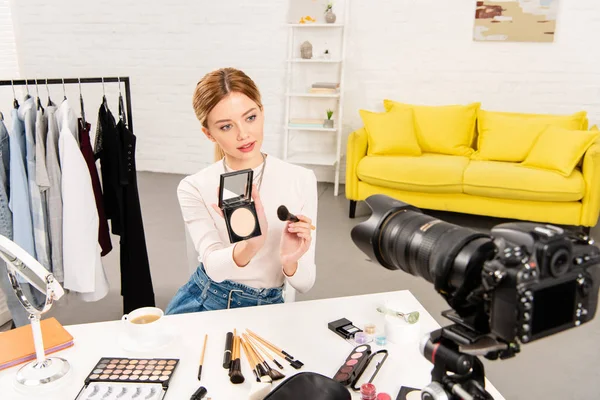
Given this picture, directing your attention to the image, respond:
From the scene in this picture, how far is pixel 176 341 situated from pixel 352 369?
43 cm

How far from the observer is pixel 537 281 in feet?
2.33

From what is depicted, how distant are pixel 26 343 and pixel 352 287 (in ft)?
6.38

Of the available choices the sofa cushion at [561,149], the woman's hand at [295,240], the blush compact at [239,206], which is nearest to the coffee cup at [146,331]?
the blush compact at [239,206]

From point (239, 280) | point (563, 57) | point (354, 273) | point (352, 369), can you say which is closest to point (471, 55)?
point (563, 57)

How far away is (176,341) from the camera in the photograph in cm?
124

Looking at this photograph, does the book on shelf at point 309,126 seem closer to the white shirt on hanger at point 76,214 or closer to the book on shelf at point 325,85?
the book on shelf at point 325,85

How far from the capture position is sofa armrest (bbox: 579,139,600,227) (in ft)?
11.2

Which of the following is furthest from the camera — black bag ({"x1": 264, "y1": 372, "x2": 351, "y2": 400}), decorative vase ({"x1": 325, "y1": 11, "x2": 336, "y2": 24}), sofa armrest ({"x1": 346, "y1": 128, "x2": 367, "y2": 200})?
decorative vase ({"x1": 325, "y1": 11, "x2": 336, "y2": 24})

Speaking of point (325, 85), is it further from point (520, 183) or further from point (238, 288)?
point (238, 288)

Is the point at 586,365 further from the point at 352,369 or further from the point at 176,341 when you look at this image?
the point at 176,341

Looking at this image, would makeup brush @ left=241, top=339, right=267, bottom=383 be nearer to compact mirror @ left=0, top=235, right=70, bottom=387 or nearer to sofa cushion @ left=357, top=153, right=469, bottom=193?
compact mirror @ left=0, top=235, right=70, bottom=387

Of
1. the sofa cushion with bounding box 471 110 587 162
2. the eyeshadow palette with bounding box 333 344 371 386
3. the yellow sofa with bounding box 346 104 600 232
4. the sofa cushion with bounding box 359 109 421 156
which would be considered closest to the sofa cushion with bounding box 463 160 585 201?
the yellow sofa with bounding box 346 104 600 232

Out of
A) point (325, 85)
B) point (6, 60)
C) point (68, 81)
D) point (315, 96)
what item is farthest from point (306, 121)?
point (68, 81)

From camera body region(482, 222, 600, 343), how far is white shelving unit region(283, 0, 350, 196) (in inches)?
147
